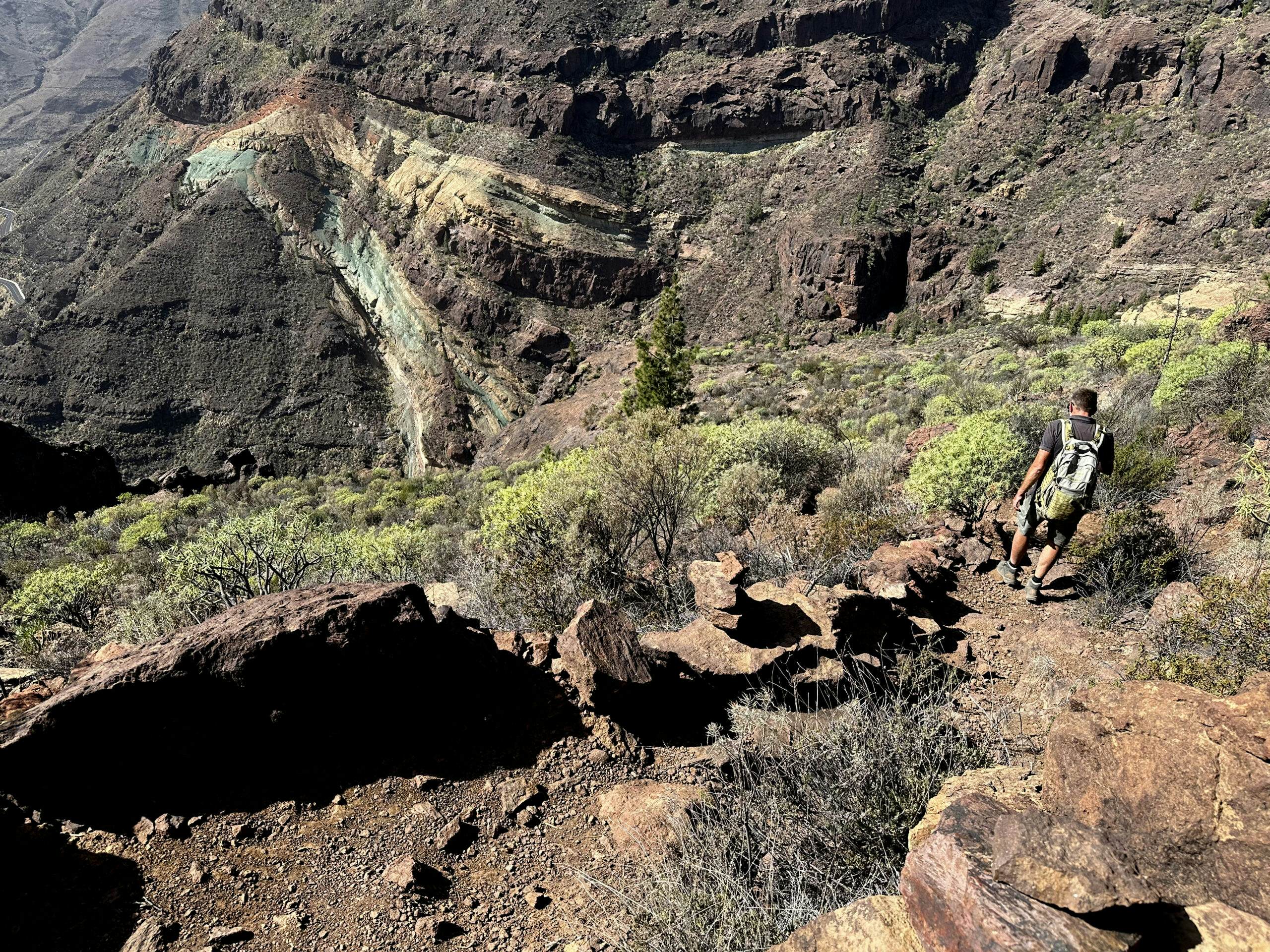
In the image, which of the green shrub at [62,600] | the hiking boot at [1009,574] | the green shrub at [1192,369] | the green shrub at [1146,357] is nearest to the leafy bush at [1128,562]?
the hiking boot at [1009,574]

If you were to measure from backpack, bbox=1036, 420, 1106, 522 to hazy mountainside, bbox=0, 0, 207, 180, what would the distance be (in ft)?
486

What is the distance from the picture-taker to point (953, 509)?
→ 661 cm

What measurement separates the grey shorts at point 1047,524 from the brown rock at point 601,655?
335cm

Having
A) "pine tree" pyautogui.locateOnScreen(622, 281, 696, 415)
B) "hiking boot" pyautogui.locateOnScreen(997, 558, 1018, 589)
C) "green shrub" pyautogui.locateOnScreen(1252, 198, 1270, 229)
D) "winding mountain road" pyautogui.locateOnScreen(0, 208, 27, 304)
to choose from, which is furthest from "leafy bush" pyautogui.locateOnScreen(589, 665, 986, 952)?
"winding mountain road" pyautogui.locateOnScreen(0, 208, 27, 304)

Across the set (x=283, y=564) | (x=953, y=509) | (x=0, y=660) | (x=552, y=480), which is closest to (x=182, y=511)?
(x=0, y=660)

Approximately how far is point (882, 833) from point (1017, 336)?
27915 millimetres

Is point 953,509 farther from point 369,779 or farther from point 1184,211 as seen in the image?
point 1184,211

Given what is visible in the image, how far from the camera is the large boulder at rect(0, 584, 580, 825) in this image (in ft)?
9.63

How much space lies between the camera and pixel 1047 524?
15.4ft

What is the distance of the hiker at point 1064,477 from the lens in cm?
444

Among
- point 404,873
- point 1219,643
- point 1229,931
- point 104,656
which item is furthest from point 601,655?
point 104,656

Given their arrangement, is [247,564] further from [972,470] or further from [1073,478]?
[972,470]

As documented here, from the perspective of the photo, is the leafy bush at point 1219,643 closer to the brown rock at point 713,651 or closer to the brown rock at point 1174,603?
the brown rock at point 1174,603

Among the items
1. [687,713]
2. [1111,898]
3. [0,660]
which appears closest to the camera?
[1111,898]
